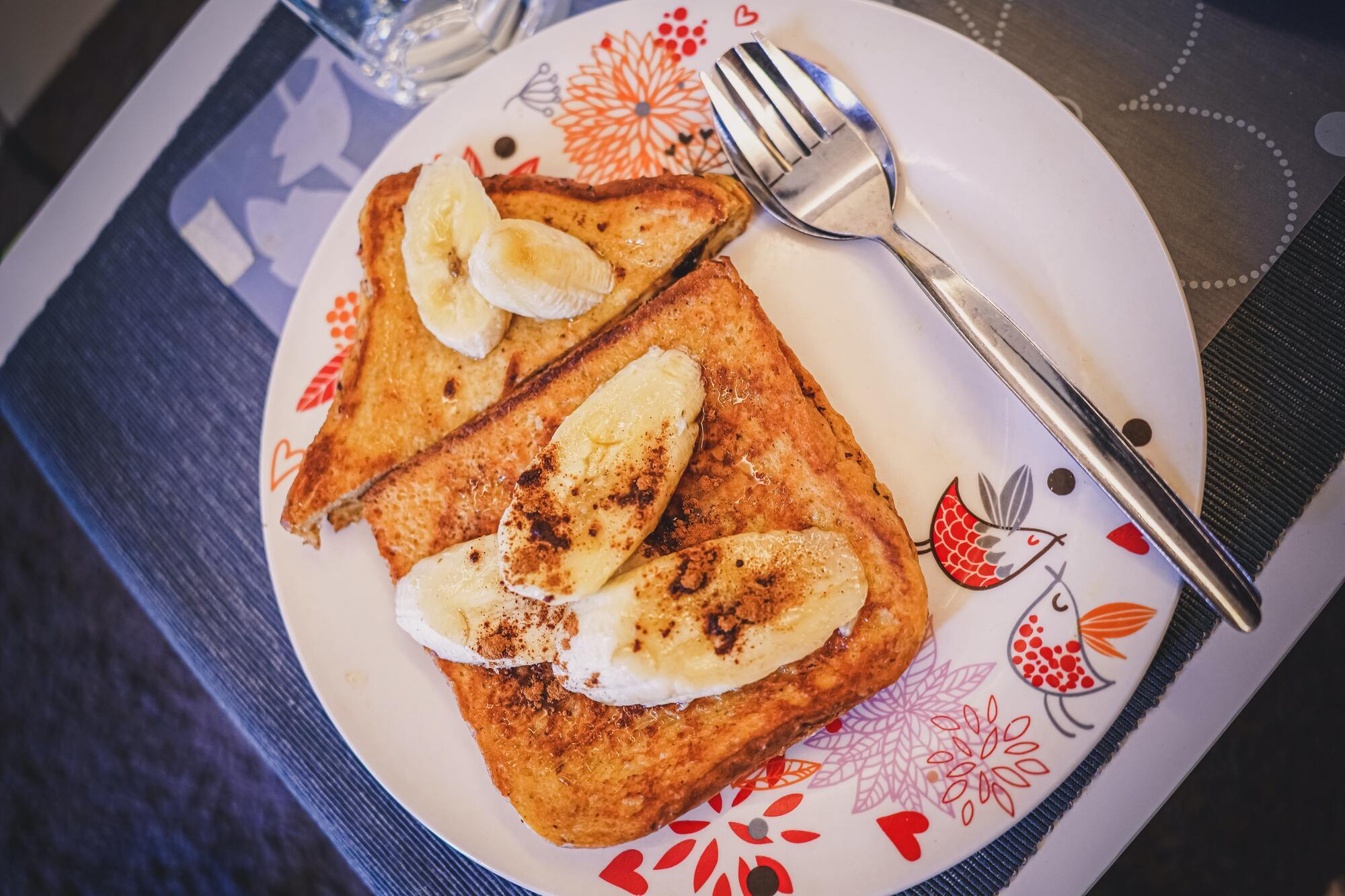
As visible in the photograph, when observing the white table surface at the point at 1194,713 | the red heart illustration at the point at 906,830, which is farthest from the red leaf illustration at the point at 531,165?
the white table surface at the point at 1194,713

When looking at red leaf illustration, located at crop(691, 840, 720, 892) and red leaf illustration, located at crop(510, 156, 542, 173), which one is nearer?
red leaf illustration, located at crop(691, 840, 720, 892)

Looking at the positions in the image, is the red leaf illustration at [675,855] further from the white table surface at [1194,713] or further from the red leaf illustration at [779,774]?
the white table surface at [1194,713]

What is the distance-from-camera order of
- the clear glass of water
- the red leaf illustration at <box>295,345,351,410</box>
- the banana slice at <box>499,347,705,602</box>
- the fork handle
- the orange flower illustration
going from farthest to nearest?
the clear glass of water, the red leaf illustration at <box>295,345,351,410</box>, the orange flower illustration, the banana slice at <box>499,347,705,602</box>, the fork handle

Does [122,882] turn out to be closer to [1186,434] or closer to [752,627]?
[752,627]

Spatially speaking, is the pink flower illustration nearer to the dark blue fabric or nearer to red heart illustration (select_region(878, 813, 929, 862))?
red heart illustration (select_region(878, 813, 929, 862))

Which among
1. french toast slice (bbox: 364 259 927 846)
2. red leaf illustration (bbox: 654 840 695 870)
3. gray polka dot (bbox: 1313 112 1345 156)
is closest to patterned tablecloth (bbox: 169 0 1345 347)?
gray polka dot (bbox: 1313 112 1345 156)

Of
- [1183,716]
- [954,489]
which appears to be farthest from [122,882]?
[1183,716]
